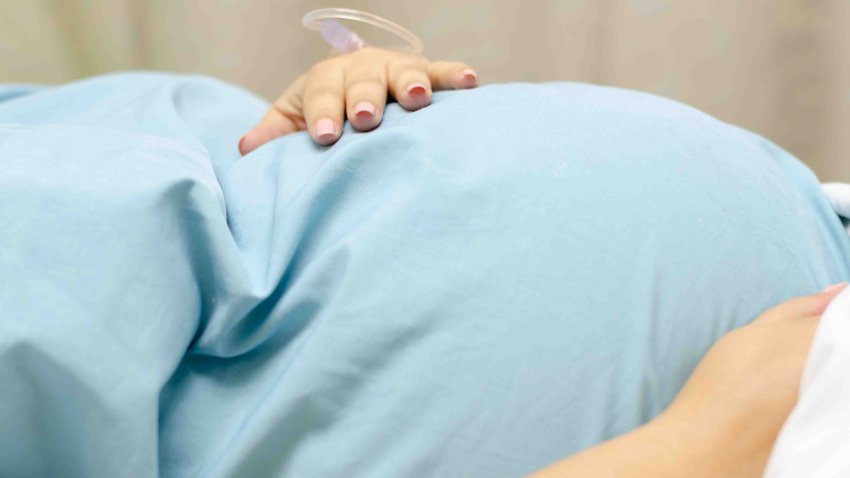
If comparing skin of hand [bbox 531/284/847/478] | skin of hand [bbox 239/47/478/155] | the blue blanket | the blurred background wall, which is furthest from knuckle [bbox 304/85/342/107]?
the blurred background wall

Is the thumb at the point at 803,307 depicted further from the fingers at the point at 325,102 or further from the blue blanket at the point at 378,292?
the fingers at the point at 325,102

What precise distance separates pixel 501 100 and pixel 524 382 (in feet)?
0.71

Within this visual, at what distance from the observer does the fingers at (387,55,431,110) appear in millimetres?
661

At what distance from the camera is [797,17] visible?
1.35 meters

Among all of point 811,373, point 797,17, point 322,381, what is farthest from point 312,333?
point 797,17

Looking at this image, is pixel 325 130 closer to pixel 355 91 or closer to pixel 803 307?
pixel 355 91

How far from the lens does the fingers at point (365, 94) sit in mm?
643

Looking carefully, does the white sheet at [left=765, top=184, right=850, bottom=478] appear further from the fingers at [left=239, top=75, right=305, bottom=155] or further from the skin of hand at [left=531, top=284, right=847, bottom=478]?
the fingers at [left=239, top=75, right=305, bottom=155]

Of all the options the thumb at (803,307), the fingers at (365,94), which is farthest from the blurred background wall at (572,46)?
the thumb at (803,307)

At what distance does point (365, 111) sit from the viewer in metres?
0.64

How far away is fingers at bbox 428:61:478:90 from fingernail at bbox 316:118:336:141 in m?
0.12

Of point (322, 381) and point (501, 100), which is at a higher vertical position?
point (501, 100)

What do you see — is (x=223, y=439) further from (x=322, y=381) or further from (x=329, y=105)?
(x=329, y=105)

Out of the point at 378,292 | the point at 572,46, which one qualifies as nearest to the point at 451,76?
the point at 378,292
